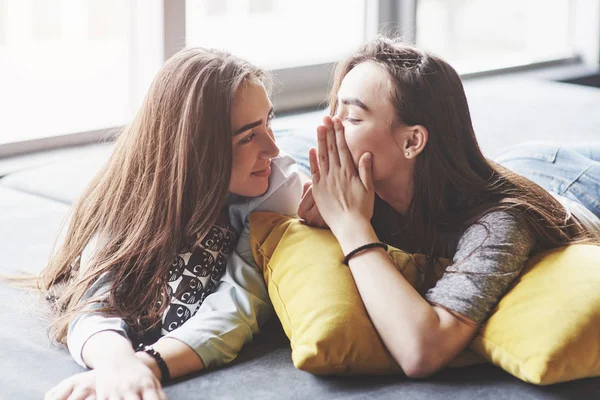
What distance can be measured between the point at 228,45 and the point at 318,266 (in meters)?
1.68

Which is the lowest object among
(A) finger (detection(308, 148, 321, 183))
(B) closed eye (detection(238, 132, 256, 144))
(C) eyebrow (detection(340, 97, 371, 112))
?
(A) finger (detection(308, 148, 321, 183))

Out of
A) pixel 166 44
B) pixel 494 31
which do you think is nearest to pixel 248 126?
pixel 166 44

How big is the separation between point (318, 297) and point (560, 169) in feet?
2.94

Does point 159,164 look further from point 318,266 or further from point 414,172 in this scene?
point 414,172

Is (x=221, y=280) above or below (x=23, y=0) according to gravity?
below

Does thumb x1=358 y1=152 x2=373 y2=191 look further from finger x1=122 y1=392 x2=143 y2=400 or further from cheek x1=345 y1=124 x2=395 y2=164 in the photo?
finger x1=122 y1=392 x2=143 y2=400

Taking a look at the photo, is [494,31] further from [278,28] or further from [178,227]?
[178,227]

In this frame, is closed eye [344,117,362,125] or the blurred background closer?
closed eye [344,117,362,125]

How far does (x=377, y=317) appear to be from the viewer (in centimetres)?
136

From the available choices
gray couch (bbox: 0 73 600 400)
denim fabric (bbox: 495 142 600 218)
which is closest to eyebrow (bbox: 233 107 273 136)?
gray couch (bbox: 0 73 600 400)

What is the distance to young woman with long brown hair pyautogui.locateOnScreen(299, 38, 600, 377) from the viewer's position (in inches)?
55.1

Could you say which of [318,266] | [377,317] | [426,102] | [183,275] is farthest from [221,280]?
[426,102]

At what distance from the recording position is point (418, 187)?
1536 mm

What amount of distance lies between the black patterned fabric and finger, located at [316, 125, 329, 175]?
0.22 meters
